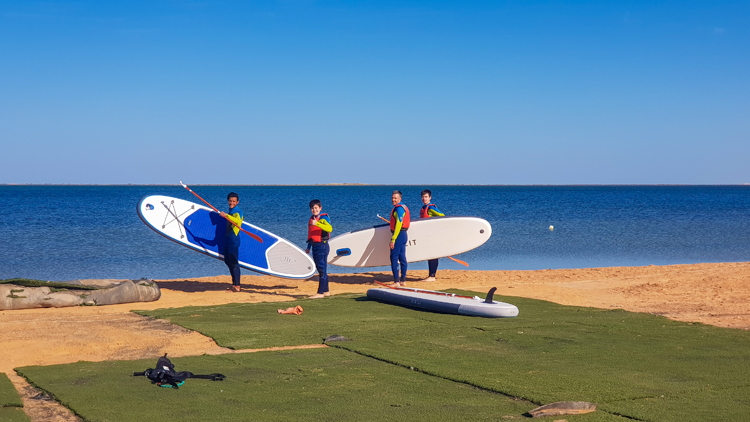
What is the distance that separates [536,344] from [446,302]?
225cm

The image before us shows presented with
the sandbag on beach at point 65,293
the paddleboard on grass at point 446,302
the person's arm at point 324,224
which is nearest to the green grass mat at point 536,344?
the paddleboard on grass at point 446,302

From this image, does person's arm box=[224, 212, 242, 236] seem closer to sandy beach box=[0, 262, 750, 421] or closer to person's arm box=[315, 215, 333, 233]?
sandy beach box=[0, 262, 750, 421]

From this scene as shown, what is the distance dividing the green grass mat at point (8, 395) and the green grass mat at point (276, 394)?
8.0 inches

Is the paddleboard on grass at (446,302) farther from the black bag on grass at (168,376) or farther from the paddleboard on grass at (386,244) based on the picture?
the black bag on grass at (168,376)

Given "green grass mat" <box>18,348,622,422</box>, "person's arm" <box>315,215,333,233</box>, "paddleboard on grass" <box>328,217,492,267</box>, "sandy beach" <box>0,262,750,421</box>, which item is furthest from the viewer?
"paddleboard on grass" <box>328,217,492,267</box>

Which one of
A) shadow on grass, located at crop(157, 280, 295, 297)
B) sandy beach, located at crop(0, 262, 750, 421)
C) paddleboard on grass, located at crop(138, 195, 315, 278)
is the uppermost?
paddleboard on grass, located at crop(138, 195, 315, 278)

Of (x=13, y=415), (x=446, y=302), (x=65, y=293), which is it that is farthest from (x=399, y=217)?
(x=13, y=415)

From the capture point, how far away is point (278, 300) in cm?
1089

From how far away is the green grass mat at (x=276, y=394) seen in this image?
4.48 metres

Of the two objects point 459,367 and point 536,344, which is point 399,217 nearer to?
point 536,344

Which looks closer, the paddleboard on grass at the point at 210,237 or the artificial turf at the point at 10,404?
the artificial turf at the point at 10,404

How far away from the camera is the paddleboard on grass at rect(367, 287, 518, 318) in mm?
8641

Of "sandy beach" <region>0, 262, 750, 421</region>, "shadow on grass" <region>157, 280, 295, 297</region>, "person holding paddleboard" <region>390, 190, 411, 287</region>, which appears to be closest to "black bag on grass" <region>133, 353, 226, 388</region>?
"sandy beach" <region>0, 262, 750, 421</region>

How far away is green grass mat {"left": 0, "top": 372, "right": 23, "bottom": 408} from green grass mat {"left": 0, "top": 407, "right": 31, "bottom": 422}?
0.11 metres
